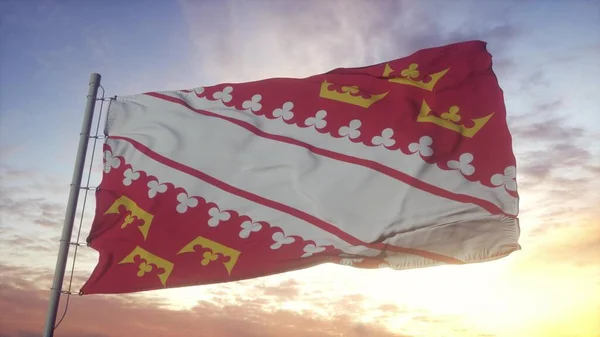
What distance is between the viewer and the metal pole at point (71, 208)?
7.96 meters

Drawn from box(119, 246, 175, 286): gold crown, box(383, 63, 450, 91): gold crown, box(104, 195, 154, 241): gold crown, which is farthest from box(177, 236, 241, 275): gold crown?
box(383, 63, 450, 91): gold crown

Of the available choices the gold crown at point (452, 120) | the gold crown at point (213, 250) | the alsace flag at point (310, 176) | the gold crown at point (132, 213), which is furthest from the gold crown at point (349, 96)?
the gold crown at point (132, 213)

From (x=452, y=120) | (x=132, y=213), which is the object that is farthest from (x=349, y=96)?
(x=132, y=213)

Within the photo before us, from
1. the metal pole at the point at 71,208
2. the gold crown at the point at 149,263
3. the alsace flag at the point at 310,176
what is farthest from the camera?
the gold crown at the point at 149,263

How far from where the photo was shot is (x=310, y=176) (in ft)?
30.2

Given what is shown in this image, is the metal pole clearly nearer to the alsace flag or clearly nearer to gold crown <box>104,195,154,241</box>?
the alsace flag

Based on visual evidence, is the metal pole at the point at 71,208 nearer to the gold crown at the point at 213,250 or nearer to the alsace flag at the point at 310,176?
the alsace flag at the point at 310,176

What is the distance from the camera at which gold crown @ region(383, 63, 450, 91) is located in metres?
9.66

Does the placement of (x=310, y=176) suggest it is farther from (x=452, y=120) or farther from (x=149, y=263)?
(x=149, y=263)

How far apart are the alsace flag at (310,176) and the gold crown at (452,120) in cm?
2

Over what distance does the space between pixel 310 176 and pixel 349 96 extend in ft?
4.92

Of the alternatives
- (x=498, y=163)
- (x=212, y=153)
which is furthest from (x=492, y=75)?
(x=212, y=153)

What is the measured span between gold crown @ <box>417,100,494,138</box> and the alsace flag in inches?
0.9

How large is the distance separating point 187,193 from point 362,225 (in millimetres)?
2647
